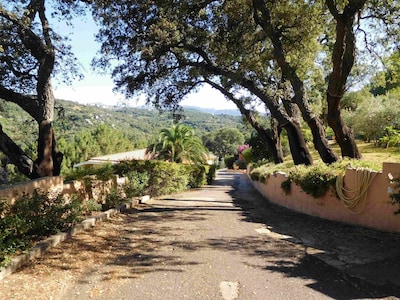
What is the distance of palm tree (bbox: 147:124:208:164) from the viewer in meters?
26.3

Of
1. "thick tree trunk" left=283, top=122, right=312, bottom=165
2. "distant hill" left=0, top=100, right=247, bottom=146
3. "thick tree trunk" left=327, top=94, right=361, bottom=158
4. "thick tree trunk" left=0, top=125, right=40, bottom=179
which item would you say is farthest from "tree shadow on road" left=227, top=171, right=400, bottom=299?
"distant hill" left=0, top=100, right=247, bottom=146

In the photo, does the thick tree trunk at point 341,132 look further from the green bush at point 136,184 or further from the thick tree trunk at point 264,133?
the thick tree trunk at point 264,133

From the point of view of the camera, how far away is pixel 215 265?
16.4ft

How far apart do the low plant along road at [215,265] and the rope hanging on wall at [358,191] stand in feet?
1.52

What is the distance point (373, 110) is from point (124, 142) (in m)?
39.3

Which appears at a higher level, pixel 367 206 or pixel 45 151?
pixel 45 151

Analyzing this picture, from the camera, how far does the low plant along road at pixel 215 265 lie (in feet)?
13.4

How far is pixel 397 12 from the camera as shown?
9.46m

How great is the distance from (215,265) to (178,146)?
21686 millimetres

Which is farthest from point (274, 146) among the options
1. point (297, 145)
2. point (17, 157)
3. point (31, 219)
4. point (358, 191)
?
point (31, 219)

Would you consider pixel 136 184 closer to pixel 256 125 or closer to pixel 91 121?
pixel 256 125

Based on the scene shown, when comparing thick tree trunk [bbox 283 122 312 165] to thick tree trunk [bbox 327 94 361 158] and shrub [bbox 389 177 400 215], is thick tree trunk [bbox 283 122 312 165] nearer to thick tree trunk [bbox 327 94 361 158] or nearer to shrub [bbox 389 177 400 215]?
thick tree trunk [bbox 327 94 361 158]

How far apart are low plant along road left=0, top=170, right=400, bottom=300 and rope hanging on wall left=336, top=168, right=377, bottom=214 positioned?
1.52ft

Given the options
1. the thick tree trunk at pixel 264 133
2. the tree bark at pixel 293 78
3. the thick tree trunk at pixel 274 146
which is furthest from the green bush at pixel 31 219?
the thick tree trunk at pixel 274 146
